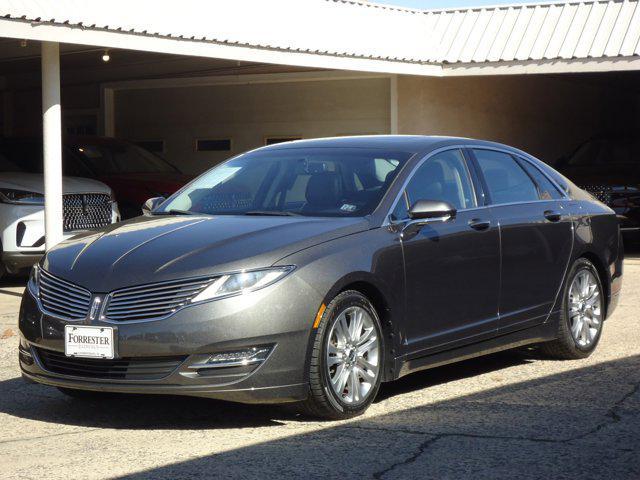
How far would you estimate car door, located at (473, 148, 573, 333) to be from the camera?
8039mm

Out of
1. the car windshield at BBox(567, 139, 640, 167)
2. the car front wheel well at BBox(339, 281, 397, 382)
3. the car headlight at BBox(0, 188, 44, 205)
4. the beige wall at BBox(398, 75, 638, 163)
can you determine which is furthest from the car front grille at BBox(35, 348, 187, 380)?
the beige wall at BBox(398, 75, 638, 163)

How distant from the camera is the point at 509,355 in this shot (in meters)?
9.10

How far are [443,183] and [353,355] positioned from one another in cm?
161

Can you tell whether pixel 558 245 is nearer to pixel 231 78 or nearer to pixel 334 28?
pixel 334 28

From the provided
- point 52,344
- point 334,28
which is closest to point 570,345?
point 52,344

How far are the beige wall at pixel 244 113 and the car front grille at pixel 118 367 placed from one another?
14621mm

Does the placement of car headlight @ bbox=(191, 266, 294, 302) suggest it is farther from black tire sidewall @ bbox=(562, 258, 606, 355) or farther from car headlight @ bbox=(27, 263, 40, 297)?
black tire sidewall @ bbox=(562, 258, 606, 355)

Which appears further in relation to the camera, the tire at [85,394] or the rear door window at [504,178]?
the rear door window at [504,178]

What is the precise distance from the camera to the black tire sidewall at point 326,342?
6.51 m

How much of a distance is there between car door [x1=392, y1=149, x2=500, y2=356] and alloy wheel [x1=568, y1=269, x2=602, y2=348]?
1140 mm

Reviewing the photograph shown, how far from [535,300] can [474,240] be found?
85cm

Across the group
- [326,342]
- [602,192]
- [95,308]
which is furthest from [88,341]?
[602,192]

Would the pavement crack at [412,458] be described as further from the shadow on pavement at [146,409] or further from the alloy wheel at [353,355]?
the shadow on pavement at [146,409]

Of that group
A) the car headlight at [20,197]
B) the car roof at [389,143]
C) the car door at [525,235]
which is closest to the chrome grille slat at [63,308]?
the car roof at [389,143]
